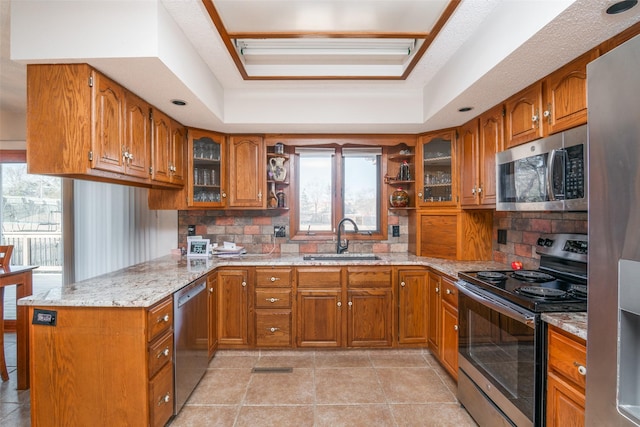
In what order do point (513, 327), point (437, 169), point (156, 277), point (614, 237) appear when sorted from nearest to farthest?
point (614, 237) → point (513, 327) → point (156, 277) → point (437, 169)

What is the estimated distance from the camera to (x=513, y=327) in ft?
5.23

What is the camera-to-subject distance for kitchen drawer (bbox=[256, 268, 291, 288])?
2.87m

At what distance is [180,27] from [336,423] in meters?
2.69

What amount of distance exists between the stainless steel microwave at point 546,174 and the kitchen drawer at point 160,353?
2383 mm

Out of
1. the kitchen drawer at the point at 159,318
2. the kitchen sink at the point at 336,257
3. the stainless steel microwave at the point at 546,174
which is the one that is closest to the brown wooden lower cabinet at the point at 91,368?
the kitchen drawer at the point at 159,318

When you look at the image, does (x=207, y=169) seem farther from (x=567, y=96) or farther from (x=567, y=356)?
(x=567, y=356)

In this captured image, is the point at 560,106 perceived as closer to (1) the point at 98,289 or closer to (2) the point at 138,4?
(2) the point at 138,4

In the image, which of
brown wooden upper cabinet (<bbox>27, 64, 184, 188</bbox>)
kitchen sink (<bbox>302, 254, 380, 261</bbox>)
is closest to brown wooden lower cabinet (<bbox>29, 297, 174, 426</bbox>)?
brown wooden upper cabinet (<bbox>27, 64, 184, 188</bbox>)

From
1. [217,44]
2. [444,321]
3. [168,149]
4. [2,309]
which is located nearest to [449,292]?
[444,321]

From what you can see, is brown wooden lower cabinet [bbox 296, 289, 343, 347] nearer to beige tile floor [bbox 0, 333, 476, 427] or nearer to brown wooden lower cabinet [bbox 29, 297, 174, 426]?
beige tile floor [bbox 0, 333, 476, 427]

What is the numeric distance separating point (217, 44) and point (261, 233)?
6.49ft

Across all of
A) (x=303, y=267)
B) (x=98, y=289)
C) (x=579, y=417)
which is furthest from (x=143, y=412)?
(x=579, y=417)

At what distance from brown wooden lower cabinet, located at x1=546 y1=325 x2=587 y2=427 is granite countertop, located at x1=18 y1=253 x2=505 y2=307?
962mm

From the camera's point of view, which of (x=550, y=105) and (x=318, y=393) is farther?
(x=318, y=393)
